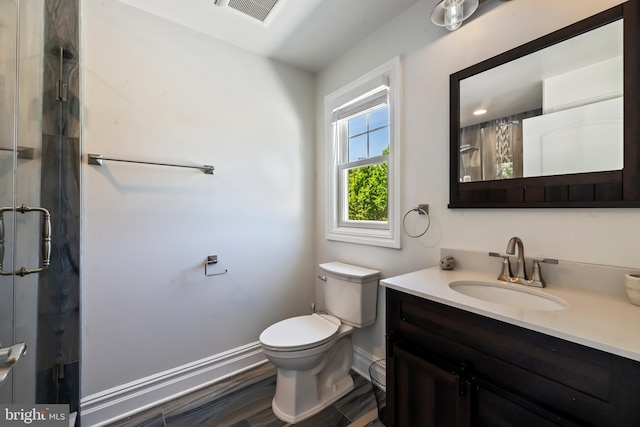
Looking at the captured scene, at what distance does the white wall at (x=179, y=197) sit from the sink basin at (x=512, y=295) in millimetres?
1408

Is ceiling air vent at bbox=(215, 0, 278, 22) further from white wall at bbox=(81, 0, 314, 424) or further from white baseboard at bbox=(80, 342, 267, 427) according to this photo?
white baseboard at bbox=(80, 342, 267, 427)

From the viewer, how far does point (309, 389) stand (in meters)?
1.50

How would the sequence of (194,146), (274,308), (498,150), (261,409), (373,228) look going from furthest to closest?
(274,308), (373,228), (194,146), (261,409), (498,150)

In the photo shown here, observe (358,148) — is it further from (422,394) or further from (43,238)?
(43,238)

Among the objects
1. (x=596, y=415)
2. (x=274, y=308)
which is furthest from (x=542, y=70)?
(x=274, y=308)

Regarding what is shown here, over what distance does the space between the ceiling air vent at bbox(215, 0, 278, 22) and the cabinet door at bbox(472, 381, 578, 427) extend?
84.0 inches

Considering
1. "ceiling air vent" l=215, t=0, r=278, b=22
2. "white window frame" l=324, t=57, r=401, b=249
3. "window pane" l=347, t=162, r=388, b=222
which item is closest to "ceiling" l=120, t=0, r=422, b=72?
"ceiling air vent" l=215, t=0, r=278, b=22

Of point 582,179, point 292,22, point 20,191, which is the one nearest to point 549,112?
point 582,179

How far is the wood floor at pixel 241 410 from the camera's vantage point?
4.67 feet

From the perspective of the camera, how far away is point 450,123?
137cm

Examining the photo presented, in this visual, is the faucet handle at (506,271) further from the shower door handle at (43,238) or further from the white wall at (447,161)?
the shower door handle at (43,238)

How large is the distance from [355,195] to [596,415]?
5.45 ft

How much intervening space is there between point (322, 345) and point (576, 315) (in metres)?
1.14

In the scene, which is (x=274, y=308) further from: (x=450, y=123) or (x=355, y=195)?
(x=450, y=123)
